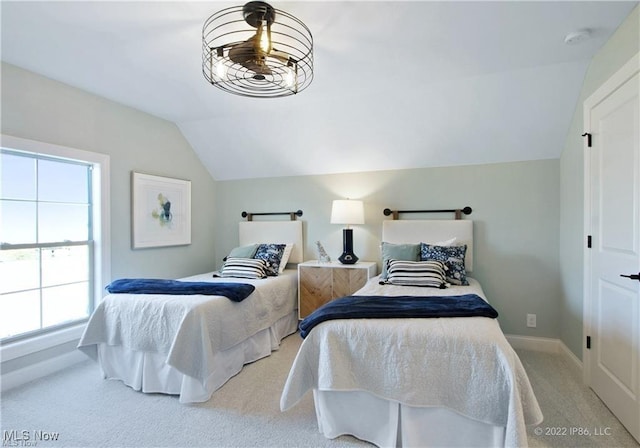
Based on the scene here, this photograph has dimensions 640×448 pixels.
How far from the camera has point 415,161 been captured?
3852mm

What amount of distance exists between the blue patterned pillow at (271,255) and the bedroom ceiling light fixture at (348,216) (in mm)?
738

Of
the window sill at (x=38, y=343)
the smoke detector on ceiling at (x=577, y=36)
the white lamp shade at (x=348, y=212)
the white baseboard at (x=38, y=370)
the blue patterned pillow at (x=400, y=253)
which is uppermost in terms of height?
the smoke detector on ceiling at (x=577, y=36)

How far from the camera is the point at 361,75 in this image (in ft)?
9.56

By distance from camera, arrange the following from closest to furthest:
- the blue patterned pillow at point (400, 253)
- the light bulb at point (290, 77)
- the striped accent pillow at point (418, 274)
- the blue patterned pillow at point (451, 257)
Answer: the light bulb at point (290, 77)
the striped accent pillow at point (418, 274)
the blue patterned pillow at point (451, 257)
the blue patterned pillow at point (400, 253)

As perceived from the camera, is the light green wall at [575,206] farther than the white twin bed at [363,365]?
Yes

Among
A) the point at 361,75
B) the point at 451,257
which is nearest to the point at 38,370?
the point at 361,75

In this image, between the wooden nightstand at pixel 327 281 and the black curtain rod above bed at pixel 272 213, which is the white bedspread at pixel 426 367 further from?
the black curtain rod above bed at pixel 272 213

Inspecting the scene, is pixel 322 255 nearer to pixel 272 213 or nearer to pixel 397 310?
pixel 272 213

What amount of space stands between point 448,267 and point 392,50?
76.5 inches

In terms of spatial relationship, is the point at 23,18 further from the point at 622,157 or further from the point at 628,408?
the point at 628,408

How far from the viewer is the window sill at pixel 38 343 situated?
2.64 meters

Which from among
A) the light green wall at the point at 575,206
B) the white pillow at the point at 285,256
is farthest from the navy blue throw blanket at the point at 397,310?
the white pillow at the point at 285,256

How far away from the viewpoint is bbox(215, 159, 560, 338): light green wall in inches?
135

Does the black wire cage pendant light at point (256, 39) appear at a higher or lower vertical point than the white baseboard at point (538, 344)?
higher
